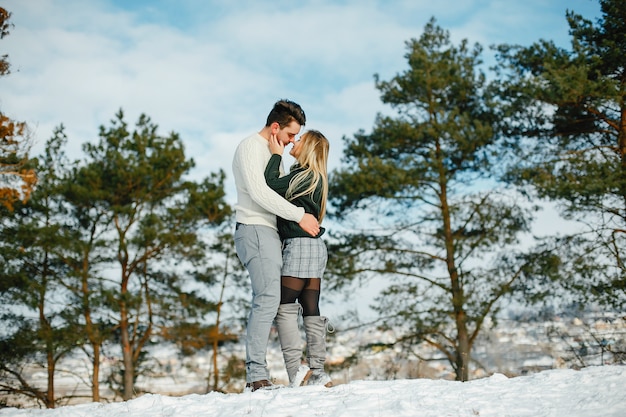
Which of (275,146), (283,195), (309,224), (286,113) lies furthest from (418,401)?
(286,113)

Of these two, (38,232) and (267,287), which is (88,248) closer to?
(38,232)

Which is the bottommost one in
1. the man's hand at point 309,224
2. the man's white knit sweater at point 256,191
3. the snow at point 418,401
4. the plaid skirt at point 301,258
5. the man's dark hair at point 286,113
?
the snow at point 418,401

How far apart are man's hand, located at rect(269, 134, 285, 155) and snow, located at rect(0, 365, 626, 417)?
1.54m

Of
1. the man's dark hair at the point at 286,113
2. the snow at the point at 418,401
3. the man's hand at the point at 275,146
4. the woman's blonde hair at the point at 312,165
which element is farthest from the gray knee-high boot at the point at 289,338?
the man's dark hair at the point at 286,113

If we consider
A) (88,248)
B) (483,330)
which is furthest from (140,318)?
(483,330)

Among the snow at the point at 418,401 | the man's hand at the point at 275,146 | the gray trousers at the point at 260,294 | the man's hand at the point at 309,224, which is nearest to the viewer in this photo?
the snow at the point at 418,401

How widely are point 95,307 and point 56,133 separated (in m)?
4.55

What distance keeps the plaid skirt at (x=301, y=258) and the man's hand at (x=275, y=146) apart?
60 centimetres

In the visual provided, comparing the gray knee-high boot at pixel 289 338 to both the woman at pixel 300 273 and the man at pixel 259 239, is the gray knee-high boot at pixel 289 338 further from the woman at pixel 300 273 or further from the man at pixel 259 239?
the man at pixel 259 239

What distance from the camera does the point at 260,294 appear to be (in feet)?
11.8

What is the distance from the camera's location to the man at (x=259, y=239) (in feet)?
11.8

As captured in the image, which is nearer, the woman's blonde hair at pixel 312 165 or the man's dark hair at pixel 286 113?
the woman's blonde hair at pixel 312 165

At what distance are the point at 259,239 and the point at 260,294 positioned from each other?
0.35m

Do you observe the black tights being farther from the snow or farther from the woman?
the snow
